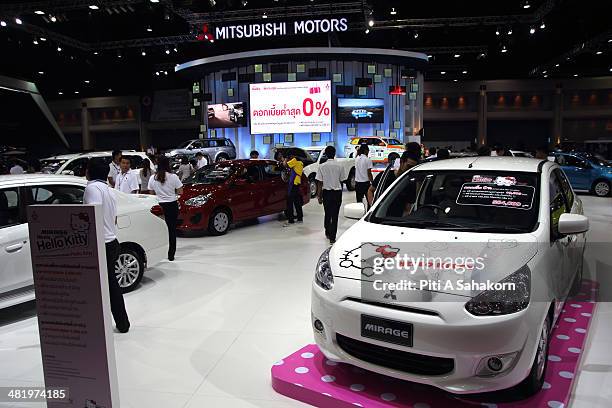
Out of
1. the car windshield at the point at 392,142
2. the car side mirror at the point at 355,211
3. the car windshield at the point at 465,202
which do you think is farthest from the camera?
the car windshield at the point at 392,142

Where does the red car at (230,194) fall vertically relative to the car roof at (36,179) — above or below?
below

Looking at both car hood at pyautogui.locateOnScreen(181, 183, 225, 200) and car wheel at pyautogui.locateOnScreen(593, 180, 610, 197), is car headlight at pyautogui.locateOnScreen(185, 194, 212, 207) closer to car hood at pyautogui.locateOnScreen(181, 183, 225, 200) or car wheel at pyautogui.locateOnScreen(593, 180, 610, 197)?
car hood at pyautogui.locateOnScreen(181, 183, 225, 200)

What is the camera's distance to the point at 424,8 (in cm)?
1773

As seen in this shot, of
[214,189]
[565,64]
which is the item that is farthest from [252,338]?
[565,64]

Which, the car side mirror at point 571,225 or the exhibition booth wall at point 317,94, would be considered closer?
the car side mirror at point 571,225

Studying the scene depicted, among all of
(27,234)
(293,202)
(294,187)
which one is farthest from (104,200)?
(293,202)

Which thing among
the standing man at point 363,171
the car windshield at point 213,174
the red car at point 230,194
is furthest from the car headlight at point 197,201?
the standing man at point 363,171

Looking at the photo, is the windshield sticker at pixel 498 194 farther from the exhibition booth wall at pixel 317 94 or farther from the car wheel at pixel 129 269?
the exhibition booth wall at pixel 317 94

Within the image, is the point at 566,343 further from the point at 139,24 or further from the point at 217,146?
the point at 139,24

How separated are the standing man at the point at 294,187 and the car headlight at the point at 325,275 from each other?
19.6 ft

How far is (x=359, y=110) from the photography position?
1902 cm

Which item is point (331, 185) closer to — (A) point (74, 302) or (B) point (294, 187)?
(B) point (294, 187)

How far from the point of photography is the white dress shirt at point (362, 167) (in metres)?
8.31

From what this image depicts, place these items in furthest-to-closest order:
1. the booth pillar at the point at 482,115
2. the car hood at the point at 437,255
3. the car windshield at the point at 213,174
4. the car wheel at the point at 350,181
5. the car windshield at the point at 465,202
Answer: the booth pillar at the point at 482,115 < the car wheel at the point at 350,181 < the car windshield at the point at 213,174 < the car windshield at the point at 465,202 < the car hood at the point at 437,255
